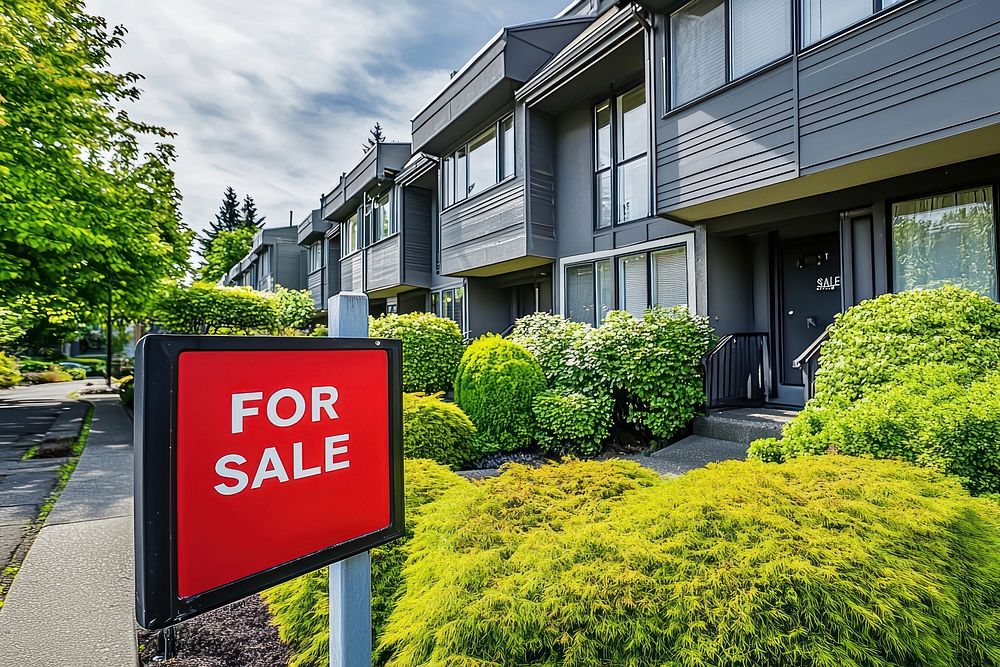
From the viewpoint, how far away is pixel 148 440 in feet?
3.49

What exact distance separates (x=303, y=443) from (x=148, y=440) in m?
0.34

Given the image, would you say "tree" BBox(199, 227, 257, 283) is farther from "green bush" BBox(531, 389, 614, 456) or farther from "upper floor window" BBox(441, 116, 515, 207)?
"green bush" BBox(531, 389, 614, 456)

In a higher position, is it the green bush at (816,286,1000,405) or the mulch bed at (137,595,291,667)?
the green bush at (816,286,1000,405)

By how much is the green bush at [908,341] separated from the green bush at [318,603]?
3772 mm

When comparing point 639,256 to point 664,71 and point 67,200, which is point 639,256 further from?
point 67,200

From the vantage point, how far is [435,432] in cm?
563

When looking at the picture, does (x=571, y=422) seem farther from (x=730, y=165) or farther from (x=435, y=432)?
(x=730, y=165)

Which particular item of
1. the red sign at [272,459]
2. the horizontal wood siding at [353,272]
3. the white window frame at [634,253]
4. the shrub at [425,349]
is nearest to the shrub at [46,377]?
the horizontal wood siding at [353,272]

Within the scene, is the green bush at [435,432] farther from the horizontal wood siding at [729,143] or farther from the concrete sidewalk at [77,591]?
the horizontal wood siding at [729,143]

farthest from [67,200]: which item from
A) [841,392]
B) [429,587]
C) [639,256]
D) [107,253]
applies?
[841,392]

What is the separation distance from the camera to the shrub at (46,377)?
24406mm

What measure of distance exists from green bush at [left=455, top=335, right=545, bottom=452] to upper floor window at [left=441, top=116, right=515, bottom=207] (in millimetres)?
5489

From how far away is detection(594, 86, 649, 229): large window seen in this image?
9.56 metres

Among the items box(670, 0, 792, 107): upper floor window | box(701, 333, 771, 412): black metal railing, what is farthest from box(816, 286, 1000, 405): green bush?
box(670, 0, 792, 107): upper floor window
